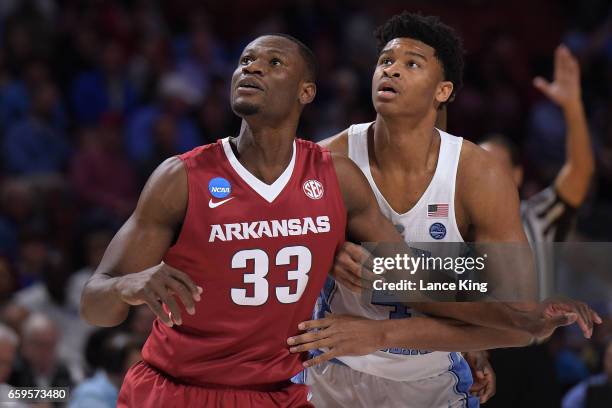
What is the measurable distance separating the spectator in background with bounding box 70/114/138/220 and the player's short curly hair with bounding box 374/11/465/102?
4.59m

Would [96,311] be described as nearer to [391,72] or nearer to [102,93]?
[391,72]

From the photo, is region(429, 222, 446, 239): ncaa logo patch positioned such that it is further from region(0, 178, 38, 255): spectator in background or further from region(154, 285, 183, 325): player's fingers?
region(0, 178, 38, 255): spectator in background

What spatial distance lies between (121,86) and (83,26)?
2.46ft

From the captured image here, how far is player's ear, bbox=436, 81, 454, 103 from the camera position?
459cm

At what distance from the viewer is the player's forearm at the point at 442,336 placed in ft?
13.8

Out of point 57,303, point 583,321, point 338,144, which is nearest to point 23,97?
point 57,303

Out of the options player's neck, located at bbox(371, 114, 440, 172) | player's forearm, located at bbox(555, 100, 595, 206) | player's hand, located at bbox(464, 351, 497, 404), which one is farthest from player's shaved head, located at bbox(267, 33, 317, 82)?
player's forearm, located at bbox(555, 100, 595, 206)

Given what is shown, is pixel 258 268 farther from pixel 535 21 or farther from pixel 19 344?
pixel 535 21

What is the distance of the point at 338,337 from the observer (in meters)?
4.05

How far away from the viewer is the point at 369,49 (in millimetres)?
10414

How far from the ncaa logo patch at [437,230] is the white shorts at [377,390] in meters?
0.63

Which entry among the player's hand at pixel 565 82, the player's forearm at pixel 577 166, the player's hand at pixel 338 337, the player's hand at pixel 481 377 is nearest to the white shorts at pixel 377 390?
the player's hand at pixel 481 377

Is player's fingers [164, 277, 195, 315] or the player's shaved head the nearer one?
player's fingers [164, 277, 195, 315]

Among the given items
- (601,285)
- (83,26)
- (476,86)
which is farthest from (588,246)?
(83,26)
